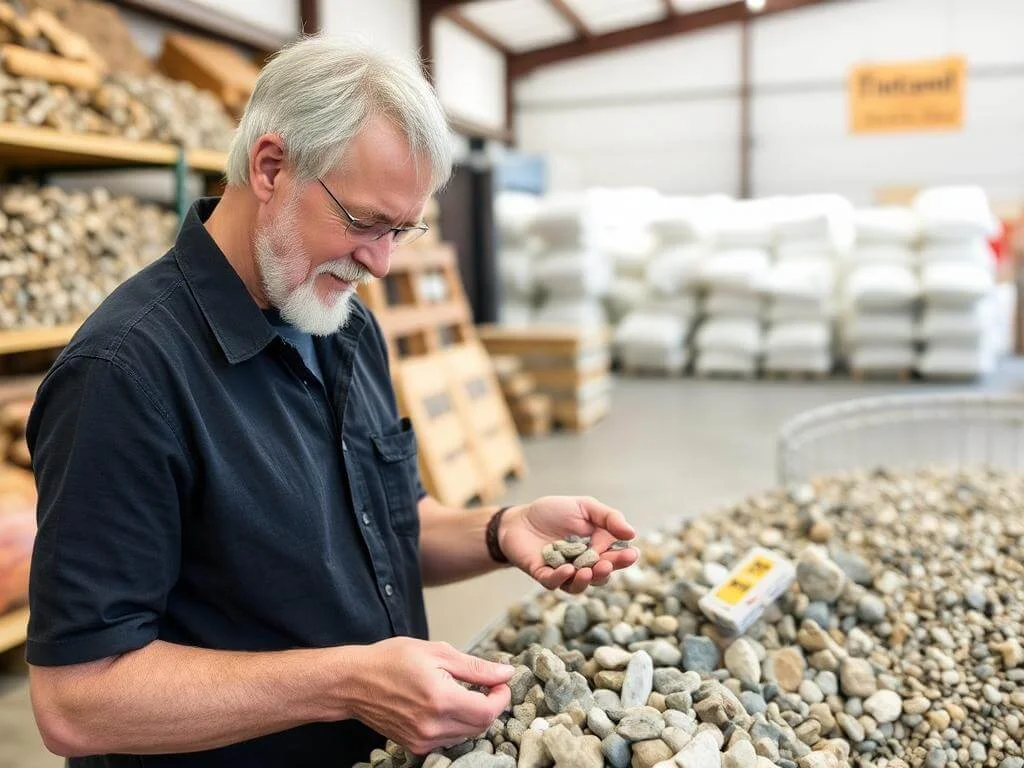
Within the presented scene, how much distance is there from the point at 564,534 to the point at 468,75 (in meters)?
8.20

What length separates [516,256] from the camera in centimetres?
788

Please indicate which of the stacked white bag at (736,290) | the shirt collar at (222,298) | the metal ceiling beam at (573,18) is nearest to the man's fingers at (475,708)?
the shirt collar at (222,298)

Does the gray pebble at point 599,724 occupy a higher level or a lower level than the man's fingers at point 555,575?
lower

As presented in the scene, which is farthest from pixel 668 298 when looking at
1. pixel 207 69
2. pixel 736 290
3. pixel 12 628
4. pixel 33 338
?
pixel 12 628

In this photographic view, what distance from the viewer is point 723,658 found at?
151cm

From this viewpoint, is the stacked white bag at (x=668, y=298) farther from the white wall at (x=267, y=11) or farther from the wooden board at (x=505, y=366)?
the white wall at (x=267, y=11)

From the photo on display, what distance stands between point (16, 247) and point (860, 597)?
2723 mm

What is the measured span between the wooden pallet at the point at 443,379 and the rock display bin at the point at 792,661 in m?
1.90

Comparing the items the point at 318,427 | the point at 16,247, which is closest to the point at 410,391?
the point at 16,247

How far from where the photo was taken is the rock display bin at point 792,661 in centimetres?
114

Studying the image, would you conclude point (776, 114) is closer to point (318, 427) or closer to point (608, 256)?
point (608, 256)

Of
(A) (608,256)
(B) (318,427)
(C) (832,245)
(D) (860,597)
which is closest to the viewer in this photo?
(B) (318,427)

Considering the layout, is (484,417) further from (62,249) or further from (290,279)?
(290,279)

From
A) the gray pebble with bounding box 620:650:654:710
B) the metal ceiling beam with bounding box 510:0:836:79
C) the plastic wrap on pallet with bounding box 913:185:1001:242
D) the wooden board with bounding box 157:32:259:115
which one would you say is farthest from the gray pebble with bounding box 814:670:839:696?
the metal ceiling beam with bounding box 510:0:836:79
